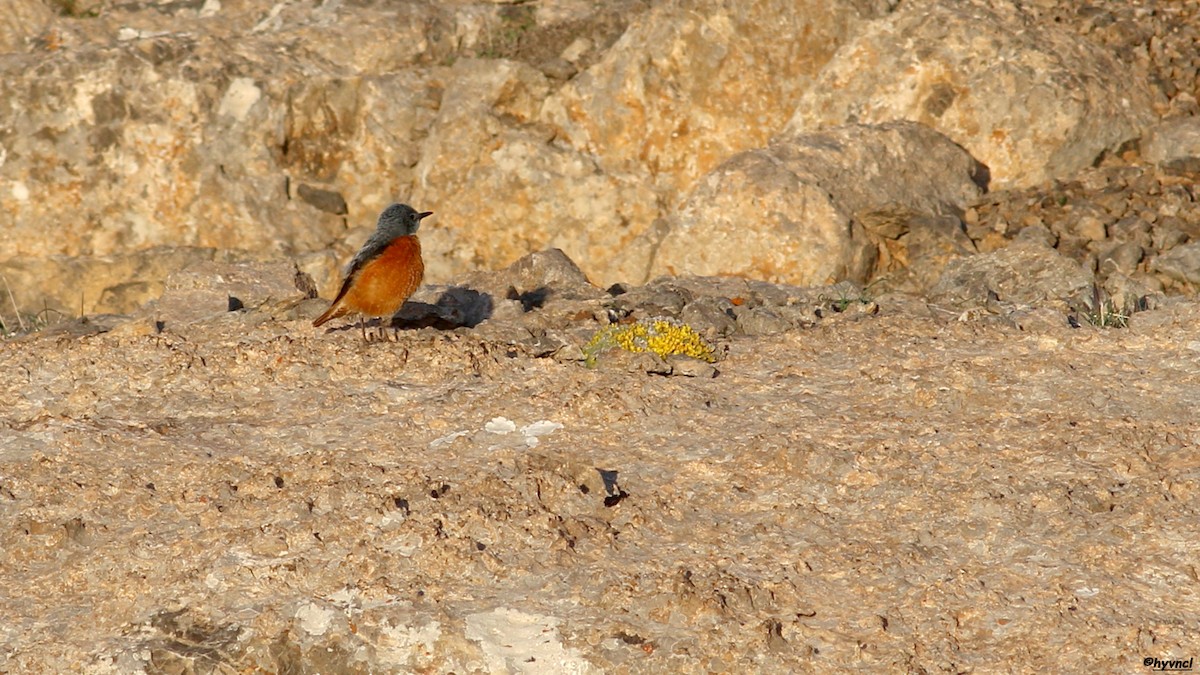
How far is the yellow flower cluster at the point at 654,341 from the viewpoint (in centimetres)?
855

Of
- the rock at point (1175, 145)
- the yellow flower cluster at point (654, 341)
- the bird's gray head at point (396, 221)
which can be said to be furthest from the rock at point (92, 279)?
the rock at point (1175, 145)

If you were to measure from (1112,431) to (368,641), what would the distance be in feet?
13.4

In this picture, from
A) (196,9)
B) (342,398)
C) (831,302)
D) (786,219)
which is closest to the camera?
(342,398)

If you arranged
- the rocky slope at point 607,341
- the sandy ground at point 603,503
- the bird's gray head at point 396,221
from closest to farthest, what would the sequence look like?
the sandy ground at point 603,503 → the rocky slope at point 607,341 → the bird's gray head at point 396,221

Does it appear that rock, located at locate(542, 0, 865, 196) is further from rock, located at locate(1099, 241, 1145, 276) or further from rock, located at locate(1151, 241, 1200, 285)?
rock, located at locate(1151, 241, 1200, 285)

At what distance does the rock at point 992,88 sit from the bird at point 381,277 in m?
5.57

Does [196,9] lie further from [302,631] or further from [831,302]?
[302,631]

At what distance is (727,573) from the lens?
6.24 meters

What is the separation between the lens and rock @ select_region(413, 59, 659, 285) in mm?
13305

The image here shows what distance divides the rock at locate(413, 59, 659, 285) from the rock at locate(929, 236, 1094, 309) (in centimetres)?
349

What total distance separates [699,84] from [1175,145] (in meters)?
4.42

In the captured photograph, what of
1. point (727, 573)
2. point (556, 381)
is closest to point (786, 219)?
point (556, 381)

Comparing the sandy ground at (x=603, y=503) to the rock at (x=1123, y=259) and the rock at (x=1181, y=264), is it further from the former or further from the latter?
the rock at (x=1123, y=259)

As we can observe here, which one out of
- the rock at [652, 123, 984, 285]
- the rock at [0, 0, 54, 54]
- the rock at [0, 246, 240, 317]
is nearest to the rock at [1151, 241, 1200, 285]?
the rock at [652, 123, 984, 285]
